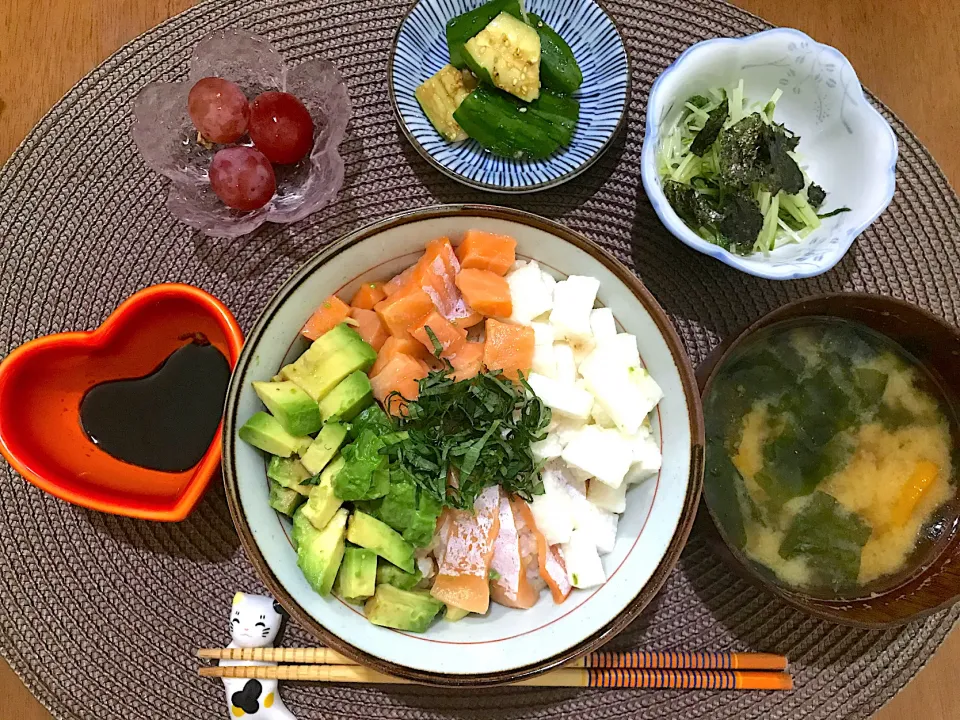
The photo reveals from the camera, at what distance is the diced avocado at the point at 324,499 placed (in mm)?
1489

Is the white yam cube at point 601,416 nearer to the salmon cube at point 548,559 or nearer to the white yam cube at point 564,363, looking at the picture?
the white yam cube at point 564,363

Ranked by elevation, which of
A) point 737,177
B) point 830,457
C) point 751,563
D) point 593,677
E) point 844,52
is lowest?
point 593,677

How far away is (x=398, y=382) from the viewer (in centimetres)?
154

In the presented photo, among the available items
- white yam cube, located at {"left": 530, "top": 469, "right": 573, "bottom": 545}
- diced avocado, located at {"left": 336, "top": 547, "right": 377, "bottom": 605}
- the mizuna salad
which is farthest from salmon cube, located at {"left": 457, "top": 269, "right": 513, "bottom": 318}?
diced avocado, located at {"left": 336, "top": 547, "right": 377, "bottom": 605}

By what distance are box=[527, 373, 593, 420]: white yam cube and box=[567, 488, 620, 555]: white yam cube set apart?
0.21 metres

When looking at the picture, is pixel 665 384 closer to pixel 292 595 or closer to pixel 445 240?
pixel 445 240

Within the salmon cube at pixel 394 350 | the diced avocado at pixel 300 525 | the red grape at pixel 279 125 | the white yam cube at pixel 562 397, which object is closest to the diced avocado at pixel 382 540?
the diced avocado at pixel 300 525

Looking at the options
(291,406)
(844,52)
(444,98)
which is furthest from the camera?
(844,52)

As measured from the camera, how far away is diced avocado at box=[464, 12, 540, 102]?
174 centimetres

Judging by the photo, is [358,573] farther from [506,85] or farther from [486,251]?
[506,85]

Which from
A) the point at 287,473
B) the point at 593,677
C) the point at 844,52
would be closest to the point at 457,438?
the point at 287,473

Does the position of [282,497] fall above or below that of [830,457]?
above

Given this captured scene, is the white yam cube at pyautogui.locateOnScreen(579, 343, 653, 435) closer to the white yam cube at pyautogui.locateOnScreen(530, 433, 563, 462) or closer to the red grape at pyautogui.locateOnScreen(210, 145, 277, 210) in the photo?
the white yam cube at pyautogui.locateOnScreen(530, 433, 563, 462)

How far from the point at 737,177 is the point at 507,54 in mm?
667
